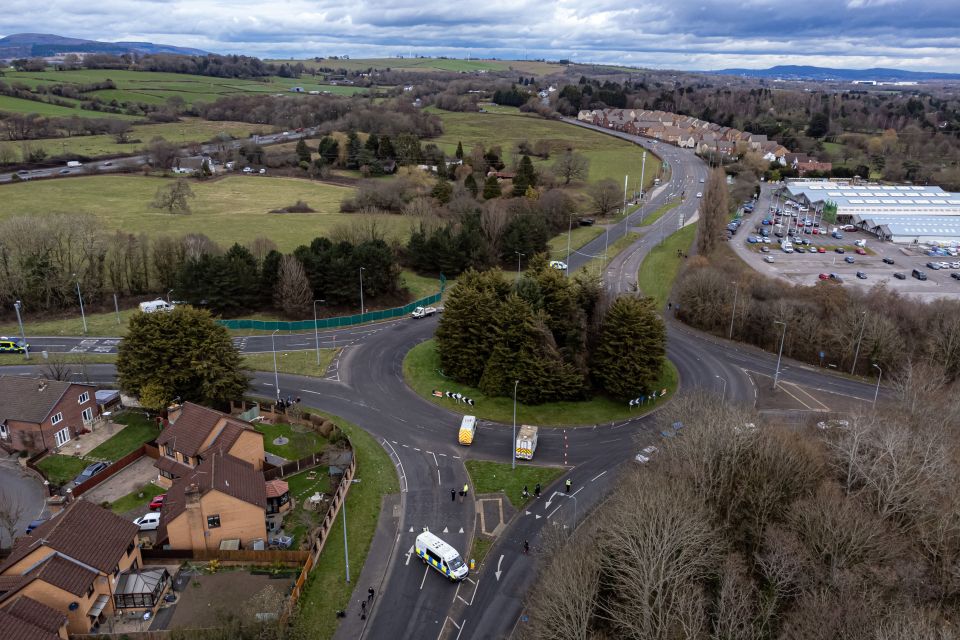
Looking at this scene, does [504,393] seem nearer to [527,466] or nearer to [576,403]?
[576,403]

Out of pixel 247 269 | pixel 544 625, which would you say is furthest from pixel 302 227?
pixel 544 625

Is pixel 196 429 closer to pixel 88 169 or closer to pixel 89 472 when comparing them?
pixel 89 472

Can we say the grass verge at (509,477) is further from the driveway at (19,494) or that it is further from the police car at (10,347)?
the police car at (10,347)

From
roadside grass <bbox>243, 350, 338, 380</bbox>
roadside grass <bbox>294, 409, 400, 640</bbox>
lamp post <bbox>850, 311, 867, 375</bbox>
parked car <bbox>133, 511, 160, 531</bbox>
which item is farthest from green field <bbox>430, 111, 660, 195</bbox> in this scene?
parked car <bbox>133, 511, 160, 531</bbox>

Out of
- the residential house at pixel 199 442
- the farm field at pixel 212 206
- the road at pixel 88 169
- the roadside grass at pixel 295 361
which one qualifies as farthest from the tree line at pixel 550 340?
the road at pixel 88 169

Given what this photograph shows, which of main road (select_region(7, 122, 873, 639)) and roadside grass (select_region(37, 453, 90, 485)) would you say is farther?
roadside grass (select_region(37, 453, 90, 485))

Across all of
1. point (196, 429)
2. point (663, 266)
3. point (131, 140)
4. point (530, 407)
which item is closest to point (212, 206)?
point (131, 140)

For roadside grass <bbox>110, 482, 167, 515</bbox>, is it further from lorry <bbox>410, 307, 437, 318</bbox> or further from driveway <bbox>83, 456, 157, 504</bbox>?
lorry <bbox>410, 307, 437, 318</bbox>
